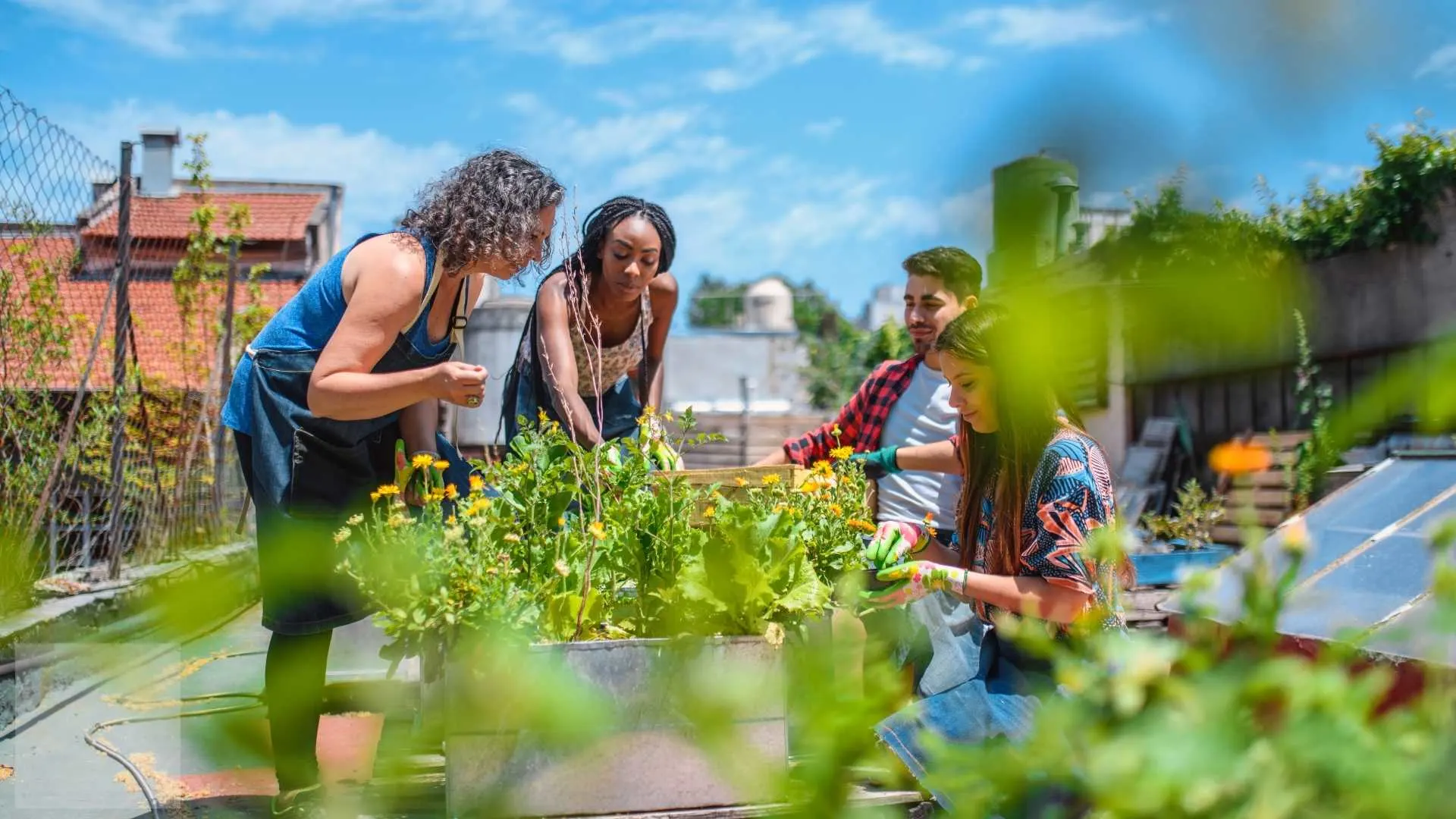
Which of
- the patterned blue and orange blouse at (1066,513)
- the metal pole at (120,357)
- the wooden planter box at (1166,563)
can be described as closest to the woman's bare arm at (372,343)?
the patterned blue and orange blouse at (1066,513)

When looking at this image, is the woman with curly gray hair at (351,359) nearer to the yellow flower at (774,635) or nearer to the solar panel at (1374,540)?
the yellow flower at (774,635)

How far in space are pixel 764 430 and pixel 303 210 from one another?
8513 millimetres

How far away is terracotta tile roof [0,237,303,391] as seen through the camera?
424cm

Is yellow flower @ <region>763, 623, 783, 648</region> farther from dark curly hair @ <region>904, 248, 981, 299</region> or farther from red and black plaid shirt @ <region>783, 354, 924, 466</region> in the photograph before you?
dark curly hair @ <region>904, 248, 981, 299</region>

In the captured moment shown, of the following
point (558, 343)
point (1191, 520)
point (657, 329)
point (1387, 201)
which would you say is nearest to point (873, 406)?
point (657, 329)

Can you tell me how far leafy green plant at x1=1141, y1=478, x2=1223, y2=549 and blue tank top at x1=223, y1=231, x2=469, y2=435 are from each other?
557 cm

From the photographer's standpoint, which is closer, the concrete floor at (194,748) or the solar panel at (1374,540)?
the concrete floor at (194,748)

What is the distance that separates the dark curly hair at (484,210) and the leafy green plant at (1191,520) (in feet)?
17.9

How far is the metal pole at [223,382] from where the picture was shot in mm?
6969

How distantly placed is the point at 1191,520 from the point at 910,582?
5885 millimetres

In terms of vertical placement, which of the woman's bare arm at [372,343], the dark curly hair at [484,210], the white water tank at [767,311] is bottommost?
the woman's bare arm at [372,343]

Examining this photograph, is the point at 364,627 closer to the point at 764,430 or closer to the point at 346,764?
the point at 346,764

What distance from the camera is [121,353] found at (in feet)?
16.9

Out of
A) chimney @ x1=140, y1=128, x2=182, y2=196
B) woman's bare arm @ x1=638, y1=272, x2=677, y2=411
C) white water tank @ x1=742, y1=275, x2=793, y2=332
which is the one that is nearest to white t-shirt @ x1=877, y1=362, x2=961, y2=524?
woman's bare arm @ x1=638, y1=272, x2=677, y2=411
